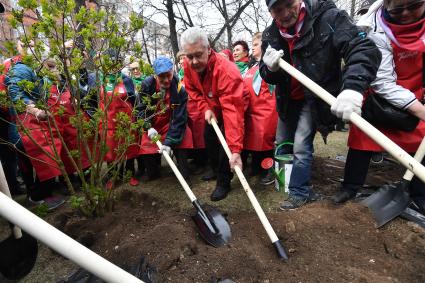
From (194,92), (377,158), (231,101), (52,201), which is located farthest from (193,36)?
(377,158)

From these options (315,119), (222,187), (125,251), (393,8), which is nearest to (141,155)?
(222,187)

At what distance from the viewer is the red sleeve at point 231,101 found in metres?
2.97

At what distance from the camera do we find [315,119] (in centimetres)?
259

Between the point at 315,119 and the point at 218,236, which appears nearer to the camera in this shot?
the point at 218,236

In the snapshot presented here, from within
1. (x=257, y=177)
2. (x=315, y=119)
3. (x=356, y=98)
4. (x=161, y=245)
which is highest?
(x=356, y=98)

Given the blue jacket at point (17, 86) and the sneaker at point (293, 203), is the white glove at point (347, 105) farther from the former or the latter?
the blue jacket at point (17, 86)

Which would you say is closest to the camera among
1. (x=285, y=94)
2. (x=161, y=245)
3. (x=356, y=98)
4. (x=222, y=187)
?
(x=356, y=98)

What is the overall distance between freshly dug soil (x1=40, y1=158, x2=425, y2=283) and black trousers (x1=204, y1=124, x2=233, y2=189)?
23.2 inches

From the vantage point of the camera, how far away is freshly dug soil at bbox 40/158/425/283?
192 centimetres

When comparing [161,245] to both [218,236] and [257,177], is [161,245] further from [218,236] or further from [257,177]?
[257,177]

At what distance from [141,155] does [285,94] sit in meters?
2.24

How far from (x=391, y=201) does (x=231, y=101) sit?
1.68 metres

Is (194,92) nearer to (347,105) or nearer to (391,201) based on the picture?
(347,105)

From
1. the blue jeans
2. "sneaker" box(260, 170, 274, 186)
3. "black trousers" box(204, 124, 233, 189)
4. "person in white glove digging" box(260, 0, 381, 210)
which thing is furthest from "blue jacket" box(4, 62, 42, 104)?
"sneaker" box(260, 170, 274, 186)
